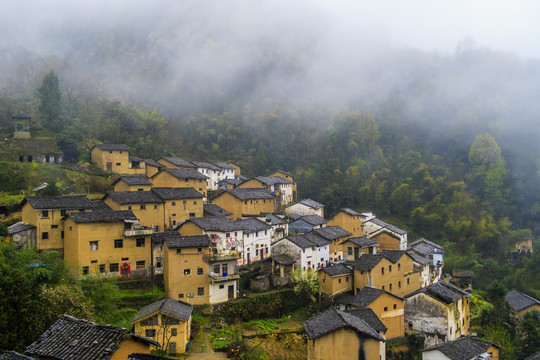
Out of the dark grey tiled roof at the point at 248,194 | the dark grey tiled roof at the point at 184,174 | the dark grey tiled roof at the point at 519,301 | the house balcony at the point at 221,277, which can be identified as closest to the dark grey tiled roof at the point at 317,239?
the dark grey tiled roof at the point at 248,194

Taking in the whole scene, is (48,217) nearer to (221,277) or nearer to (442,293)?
(221,277)

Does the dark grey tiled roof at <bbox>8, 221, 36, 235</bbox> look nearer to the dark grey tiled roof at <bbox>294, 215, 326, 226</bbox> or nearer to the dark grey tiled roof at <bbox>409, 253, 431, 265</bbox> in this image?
the dark grey tiled roof at <bbox>294, 215, 326, 226</bbox>

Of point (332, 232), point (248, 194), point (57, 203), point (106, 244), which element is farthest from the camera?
point (248, 194)

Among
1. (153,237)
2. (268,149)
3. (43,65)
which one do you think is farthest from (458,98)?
(43,65)

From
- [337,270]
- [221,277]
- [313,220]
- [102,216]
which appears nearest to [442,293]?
[337,270]

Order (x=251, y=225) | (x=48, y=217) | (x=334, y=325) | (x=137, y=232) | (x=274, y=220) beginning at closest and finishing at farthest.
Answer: (x=334, y=325), (x=137, y=232), (x=48, y=217), (x=251, y=225), (x=274, y=220)

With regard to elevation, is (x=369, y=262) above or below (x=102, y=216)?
below

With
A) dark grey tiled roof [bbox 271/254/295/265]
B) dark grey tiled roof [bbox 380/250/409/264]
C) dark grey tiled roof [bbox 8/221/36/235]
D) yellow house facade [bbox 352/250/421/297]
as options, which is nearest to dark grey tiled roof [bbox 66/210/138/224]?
dark grey tiled roof [bbox 8/221/36/235]

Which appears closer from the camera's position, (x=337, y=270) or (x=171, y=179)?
(x=337, y=270)
